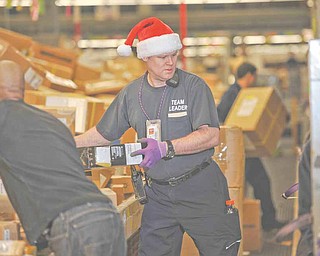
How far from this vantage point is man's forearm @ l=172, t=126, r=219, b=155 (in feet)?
13.8

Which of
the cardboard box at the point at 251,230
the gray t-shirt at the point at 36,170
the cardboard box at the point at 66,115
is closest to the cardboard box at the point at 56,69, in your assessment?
the cardboard box at the point at 251,230

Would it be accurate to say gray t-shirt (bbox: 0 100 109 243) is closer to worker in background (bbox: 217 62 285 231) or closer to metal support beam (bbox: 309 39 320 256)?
metal support beam (bbox: 309 39 320 256)

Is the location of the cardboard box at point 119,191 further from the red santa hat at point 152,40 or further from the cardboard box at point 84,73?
the cardboard box at point 84,73

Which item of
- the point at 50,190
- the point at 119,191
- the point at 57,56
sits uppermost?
the point at 57,56

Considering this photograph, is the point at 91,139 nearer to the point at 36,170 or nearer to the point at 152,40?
the point at 152,40

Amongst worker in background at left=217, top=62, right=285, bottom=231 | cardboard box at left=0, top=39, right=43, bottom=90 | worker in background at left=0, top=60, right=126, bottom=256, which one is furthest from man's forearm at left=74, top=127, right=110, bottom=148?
worker in background at left=217, top=62, right=285, bottom=231

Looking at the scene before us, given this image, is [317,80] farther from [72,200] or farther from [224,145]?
[224,145]

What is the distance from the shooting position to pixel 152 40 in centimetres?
455

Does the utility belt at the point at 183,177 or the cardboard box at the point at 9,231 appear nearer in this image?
the cardboard box at the point at 9,231

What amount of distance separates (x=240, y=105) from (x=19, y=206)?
543 centimetres

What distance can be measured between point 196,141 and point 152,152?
247mm

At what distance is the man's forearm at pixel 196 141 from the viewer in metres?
4.20

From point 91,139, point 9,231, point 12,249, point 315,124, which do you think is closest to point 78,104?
point 91,139

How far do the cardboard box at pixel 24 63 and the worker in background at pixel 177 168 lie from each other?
8.34ft
